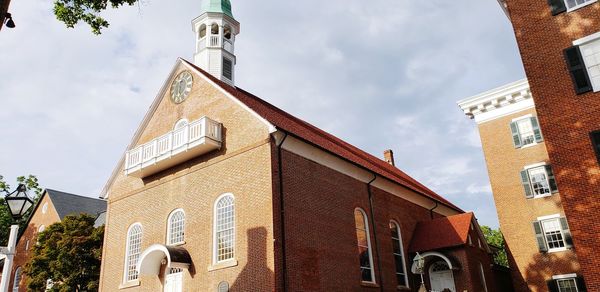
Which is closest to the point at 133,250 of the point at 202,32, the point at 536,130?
the point at 202,32

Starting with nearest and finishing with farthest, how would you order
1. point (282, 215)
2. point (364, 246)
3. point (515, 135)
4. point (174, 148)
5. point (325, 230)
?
point (282, 215), point (325, 230), point (174, 148), point (364, 246), point (515, 135)

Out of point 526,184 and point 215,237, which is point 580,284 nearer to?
point 526,184

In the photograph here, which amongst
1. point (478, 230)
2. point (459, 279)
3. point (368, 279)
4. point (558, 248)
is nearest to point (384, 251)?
point (368, 279)

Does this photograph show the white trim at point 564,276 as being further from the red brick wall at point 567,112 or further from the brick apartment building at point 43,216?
the brick apartment building at point 43,216

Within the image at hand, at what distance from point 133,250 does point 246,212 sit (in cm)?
766

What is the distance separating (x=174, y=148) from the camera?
20.4 metres

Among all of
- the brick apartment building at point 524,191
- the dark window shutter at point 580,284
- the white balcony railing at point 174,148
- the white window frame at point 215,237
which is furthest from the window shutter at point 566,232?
the white balcony railing at point 174,148

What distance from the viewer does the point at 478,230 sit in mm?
25156

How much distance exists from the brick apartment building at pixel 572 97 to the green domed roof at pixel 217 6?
15733 millimetres

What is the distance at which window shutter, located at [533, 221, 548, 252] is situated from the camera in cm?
2464

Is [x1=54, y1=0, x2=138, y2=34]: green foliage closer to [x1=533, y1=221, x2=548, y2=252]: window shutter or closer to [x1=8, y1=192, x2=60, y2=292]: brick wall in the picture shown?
[x1=533, y1=221, x2=548, y2=252]: window shutter

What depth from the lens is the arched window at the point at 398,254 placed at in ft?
77.0

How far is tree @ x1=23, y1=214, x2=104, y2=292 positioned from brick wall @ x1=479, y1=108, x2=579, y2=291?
22.9 meters

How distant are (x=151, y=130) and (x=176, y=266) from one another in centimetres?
796
